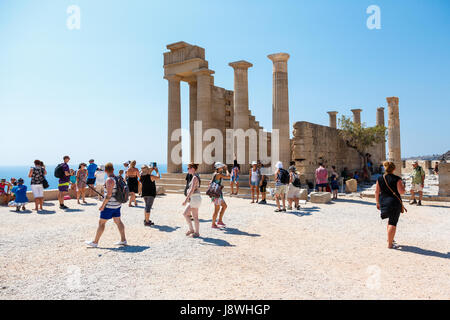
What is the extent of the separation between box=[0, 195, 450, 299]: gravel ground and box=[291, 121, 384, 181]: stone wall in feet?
26.5

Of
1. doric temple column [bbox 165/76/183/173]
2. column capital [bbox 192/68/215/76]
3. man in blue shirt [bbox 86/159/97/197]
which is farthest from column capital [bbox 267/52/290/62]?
man in blue shirt [bbox 86/159/97/197]

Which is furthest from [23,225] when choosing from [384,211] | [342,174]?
[342,174]

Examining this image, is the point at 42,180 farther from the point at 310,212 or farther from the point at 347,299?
the point at 347,299

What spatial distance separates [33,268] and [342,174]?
788 inches

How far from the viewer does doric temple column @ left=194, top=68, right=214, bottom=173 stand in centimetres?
1909

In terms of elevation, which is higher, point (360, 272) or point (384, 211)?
point (384, 211)

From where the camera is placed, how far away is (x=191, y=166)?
7.17 meters

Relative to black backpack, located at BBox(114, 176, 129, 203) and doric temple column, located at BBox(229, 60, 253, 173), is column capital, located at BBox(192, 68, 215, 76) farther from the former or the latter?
black backpack, located at BBox(114, 176, 129, 203)

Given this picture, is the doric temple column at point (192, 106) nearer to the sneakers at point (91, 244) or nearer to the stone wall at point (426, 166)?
the sneakers at point (91, 244)

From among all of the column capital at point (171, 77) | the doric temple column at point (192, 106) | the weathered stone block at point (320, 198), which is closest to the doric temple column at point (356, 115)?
the doric temple column at point (192, 106)

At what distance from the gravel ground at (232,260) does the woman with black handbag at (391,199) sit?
42cm

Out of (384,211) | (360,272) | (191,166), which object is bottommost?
(360,272)

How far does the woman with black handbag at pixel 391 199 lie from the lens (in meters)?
5.86
